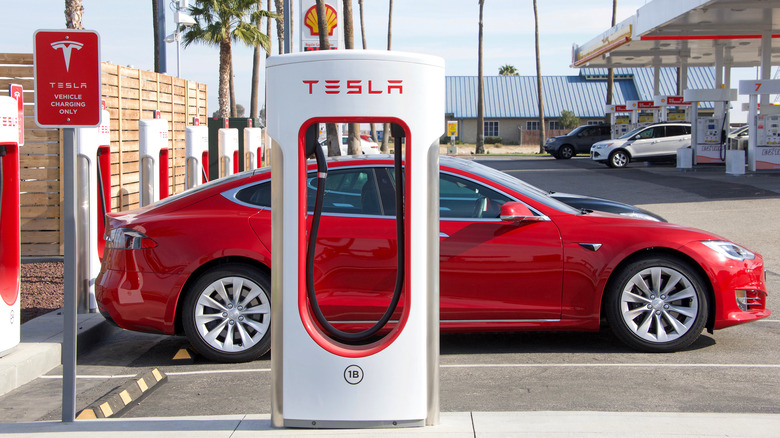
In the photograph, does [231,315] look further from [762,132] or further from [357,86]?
[762,132]

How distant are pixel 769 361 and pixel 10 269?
5.59 m

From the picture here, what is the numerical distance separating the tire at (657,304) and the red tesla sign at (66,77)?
3.85m

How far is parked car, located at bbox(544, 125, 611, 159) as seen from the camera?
133 ft

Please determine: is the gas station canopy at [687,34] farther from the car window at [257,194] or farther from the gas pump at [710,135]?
the car window at [257,194]

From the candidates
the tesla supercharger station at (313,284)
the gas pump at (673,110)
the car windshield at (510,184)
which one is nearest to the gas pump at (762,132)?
the gas pump at (673,110)

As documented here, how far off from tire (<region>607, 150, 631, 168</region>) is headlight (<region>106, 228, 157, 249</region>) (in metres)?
27.7

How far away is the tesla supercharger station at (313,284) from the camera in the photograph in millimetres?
4047

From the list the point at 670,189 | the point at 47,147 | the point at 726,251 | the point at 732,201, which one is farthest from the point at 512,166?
the point at 726,251

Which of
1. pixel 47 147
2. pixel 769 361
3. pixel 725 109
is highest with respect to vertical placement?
pixel 725 109

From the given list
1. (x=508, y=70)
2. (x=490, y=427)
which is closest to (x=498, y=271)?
(x=490, y=427)

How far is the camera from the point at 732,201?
1783 centimetres

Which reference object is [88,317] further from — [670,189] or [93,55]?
[670,189]

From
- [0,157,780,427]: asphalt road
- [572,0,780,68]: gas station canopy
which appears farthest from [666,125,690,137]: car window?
[0,157,780,427]: asphalt road

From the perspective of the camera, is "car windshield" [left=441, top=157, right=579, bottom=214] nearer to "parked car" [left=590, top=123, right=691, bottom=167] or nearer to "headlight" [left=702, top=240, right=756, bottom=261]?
"headlight" [left=702, top=240, right=756, bottom=261]
